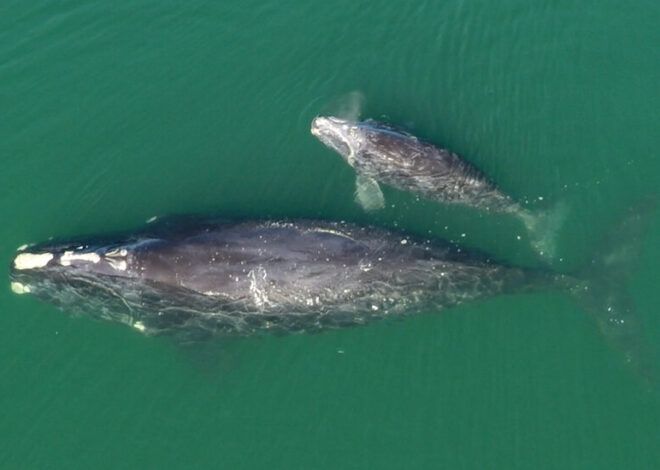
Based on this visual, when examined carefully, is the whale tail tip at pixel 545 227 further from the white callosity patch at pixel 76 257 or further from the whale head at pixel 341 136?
the white callosity patch at pixel 76 257

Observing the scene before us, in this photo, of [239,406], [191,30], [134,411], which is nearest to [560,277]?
[239,406]

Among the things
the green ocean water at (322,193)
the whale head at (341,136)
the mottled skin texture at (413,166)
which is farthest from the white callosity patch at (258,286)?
the whale head at (341,136)

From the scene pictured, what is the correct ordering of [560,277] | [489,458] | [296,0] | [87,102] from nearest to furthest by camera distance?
[489,458] → [560,277] → [87,102] → [296,0]

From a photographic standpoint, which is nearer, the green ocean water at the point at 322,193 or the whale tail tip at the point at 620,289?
the green ocean water at the point at 322,193

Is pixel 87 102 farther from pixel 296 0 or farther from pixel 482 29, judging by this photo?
pixel 482 29

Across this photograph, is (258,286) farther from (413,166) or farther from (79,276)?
(413,166)

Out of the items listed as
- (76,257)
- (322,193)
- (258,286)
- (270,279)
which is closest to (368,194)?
(322,193)
